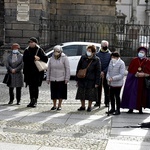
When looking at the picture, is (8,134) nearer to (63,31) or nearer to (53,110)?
(53,110)

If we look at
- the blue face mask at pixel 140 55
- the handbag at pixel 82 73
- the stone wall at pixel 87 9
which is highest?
the stone wall at pixel 87 9

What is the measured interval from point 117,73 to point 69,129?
8.11ft

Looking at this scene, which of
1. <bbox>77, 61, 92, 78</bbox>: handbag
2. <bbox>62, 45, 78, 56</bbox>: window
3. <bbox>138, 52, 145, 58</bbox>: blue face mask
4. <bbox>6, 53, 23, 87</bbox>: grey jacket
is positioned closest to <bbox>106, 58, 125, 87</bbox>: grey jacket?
<bbox>138, 52, 145, 58</bbox>: blue face mask

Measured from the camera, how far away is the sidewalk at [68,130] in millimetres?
7395

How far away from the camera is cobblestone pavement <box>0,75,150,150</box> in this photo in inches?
296

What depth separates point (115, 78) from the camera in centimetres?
1034

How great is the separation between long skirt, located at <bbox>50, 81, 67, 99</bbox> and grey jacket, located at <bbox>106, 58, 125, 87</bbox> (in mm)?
1142

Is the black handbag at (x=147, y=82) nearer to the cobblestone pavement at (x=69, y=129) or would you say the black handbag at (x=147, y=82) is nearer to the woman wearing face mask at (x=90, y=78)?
the cobblestone pavement at (x=69, y=129)

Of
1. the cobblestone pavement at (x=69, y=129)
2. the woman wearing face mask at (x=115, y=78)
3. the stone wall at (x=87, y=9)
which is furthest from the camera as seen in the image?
the stone wall at (x=87, y=9)

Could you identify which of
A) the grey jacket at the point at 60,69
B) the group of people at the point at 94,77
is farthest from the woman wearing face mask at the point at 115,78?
the grey jacket at the point at 60,69

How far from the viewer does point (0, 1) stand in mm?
25109

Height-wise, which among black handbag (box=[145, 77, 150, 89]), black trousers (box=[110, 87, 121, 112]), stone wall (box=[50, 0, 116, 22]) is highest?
stone wall (box=[50, 0, 116, 22])

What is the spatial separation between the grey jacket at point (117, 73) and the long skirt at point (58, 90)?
114 centimetres

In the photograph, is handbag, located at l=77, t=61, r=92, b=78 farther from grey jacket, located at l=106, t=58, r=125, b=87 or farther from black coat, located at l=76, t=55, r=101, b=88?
grey jacket, located at l=106, t=58, r=125, b=87
